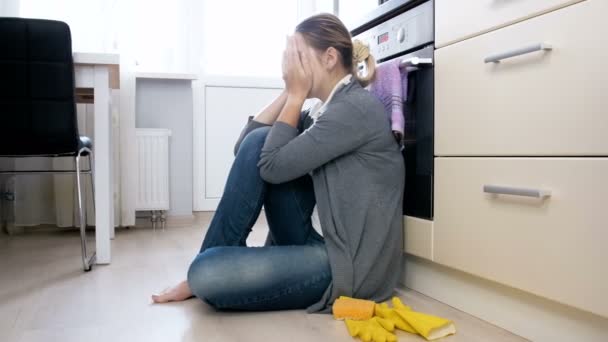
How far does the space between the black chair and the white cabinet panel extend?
149 cm

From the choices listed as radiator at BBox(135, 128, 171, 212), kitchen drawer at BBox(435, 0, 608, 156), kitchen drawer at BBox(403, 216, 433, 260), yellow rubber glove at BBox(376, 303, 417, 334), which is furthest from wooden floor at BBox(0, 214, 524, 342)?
radiator at BBox(135, 128, 171, 212)

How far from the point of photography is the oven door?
1445mm

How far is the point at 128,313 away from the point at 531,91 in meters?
1.06

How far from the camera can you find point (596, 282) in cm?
94

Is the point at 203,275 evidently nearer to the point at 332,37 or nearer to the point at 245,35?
the point at 332,37

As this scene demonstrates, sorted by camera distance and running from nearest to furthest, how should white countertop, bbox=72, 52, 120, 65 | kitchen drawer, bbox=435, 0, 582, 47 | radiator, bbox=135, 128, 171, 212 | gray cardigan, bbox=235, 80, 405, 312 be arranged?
kitchen drawer, bbox=435, 0, 582, 47
gray cardigan, bbox=235, 80, 405, 312
white countertop, bbox=72, 52, 120, 65
radiator, bbox=135, 128, 171, 212

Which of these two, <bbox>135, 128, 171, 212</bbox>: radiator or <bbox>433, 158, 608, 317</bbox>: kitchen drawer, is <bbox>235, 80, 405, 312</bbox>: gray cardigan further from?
<bbox>135, 128, 171, 212</bbox>: radiator

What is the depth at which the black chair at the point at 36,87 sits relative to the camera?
6.02ft

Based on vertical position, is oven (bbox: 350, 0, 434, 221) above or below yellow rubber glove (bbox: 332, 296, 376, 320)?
above

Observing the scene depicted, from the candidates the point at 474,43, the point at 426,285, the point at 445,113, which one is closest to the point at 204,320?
the point at 426,285

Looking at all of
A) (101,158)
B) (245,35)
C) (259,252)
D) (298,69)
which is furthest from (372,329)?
(245,35)

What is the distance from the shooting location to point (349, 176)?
1.36 m

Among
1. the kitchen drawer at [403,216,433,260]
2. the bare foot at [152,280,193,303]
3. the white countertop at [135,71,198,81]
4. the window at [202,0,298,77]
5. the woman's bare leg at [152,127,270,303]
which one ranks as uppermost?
the window at [202,0,298,77]

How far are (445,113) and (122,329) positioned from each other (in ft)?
3.02
